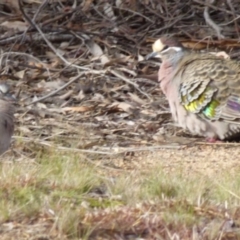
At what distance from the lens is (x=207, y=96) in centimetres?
812

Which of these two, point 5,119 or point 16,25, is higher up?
point 5,119

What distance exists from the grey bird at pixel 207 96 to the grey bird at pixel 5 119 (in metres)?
1.52

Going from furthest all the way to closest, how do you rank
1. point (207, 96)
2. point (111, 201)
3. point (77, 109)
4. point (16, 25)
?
point (16, 25)
point (77, 109)
point (207, 96)
point (111, 201)

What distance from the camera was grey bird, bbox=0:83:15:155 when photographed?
23.0 feet

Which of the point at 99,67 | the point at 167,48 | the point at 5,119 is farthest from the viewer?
the point at 99,67

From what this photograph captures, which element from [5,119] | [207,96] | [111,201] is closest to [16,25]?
[207,96]

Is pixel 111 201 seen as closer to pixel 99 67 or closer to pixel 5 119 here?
pixel 5 119

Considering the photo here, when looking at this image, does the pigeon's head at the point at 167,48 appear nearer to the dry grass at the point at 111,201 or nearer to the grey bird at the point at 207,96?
the grey bird at the point at 207,96

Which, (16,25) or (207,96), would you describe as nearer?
(207,96)

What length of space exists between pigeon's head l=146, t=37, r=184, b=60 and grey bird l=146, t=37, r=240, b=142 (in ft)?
0.95

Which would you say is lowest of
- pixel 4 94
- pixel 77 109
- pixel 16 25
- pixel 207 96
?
pixel 77 109

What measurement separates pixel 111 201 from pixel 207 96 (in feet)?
8.05

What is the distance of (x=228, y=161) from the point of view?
7.60 m

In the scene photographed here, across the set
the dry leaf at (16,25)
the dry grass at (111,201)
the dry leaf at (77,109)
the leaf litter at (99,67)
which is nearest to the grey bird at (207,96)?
the leaf litter at (99,67)
